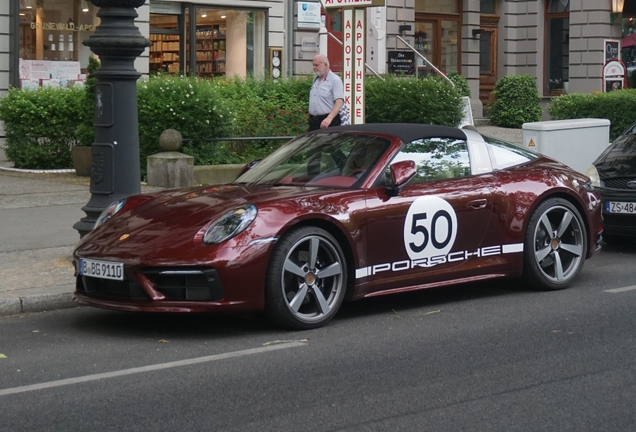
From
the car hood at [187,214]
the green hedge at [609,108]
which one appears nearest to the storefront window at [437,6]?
the green hedge at [609,108]

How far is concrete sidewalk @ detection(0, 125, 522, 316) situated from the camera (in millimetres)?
8391

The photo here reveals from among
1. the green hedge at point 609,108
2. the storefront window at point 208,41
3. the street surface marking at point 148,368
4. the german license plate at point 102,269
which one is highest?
the storefront window at point 208,41

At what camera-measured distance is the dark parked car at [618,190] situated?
35.7ft

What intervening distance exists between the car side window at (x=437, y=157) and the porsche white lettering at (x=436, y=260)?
605 mm

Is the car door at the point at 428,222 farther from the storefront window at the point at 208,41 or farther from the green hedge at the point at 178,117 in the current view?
the storefront window at the point at 208,41

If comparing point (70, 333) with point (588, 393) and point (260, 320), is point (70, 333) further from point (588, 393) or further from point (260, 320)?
point (588, 393)

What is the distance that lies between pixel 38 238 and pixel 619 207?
5.95m

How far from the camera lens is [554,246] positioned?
8.89 m

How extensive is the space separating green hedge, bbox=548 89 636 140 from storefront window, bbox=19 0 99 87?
397 inches

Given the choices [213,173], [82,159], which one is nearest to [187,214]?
[213,173]

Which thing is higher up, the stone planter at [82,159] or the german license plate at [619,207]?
the stone planter at [82,159]

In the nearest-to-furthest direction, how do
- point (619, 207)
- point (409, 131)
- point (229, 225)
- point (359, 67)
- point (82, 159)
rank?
→ 1. point (229, 225)
2. point (409, 131)
3. point (619, 207)
4. point (359, 67)
5. point (82, 159)

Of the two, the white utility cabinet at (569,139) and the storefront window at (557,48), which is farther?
the storefront window at (557,48)

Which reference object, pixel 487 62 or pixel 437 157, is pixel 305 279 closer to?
pixel 437 157
